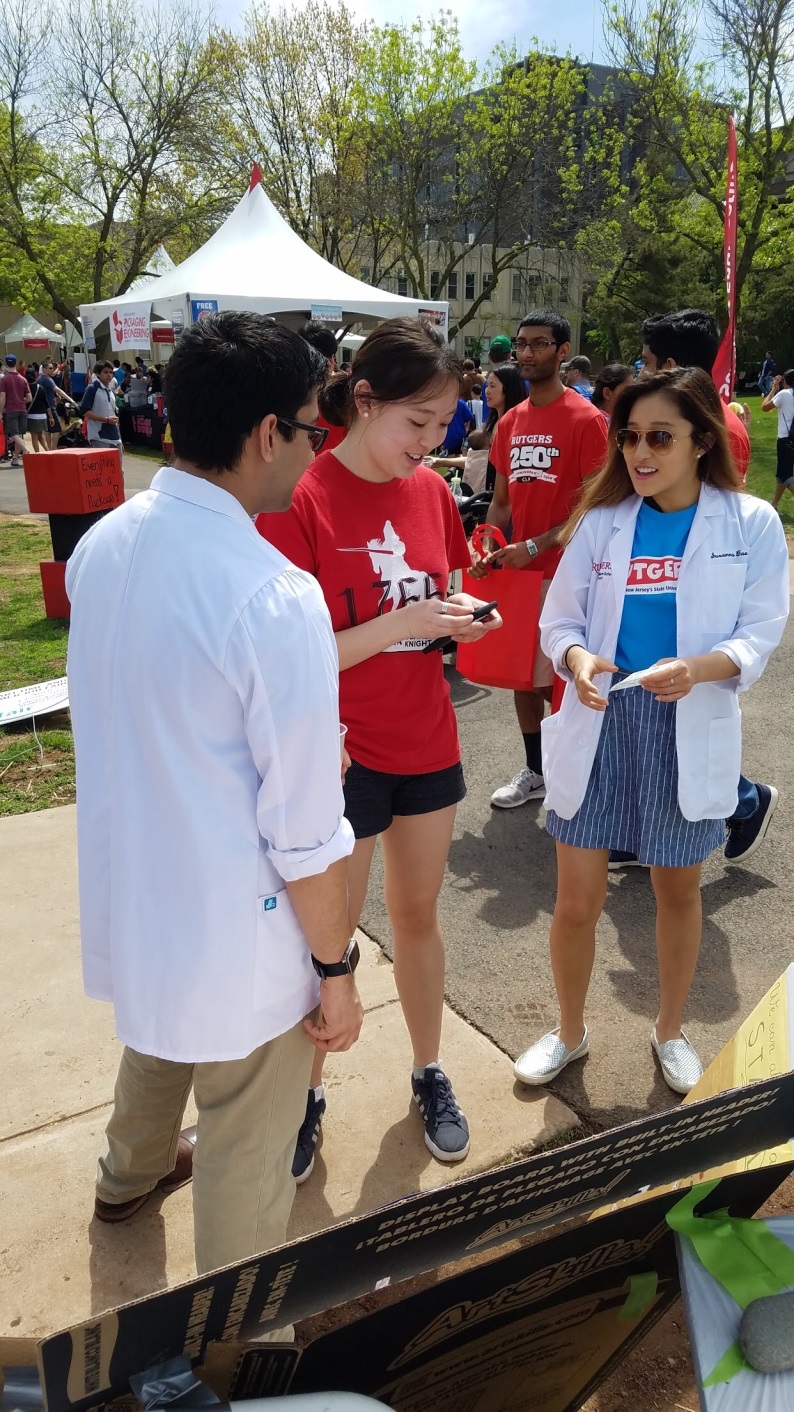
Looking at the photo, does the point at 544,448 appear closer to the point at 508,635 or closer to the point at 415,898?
the point at 508,635

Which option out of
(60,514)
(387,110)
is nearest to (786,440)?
(60,514)

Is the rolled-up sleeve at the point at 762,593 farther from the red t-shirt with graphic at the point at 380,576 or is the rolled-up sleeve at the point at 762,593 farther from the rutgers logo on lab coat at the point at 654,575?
the red t-shirt with graphic at the point at 380,576

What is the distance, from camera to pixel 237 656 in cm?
129

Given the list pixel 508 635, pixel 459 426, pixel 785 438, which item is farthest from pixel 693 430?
pixel 785 438

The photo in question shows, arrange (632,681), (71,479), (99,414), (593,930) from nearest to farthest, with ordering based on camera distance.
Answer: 1. (632,681)
2. (593,930)
3. (71,479)
4. (99,414)

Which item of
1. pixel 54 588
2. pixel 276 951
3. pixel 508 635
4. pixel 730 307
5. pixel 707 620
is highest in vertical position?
pixel 730 307

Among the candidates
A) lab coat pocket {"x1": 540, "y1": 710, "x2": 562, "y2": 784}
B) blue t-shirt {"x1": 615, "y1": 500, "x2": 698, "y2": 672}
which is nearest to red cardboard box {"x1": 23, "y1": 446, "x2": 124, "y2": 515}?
lab coat pocket {"x1": 540, "y1": 710, "x2": 562, "y2": 784}

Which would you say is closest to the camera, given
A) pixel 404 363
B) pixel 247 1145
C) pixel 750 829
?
pixel 247 1145

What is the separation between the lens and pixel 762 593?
2.38 meters

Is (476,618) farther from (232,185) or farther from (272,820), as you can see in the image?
(232,185)

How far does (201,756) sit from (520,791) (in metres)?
3.33

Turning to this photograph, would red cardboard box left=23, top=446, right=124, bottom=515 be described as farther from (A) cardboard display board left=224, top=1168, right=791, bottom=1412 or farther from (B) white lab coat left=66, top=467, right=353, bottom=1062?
(A) cardboard display board left=224, top=1168, right=791, bottom=1412

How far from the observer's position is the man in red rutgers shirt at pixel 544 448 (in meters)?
3.97

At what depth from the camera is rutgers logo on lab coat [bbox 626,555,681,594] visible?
2.38m
